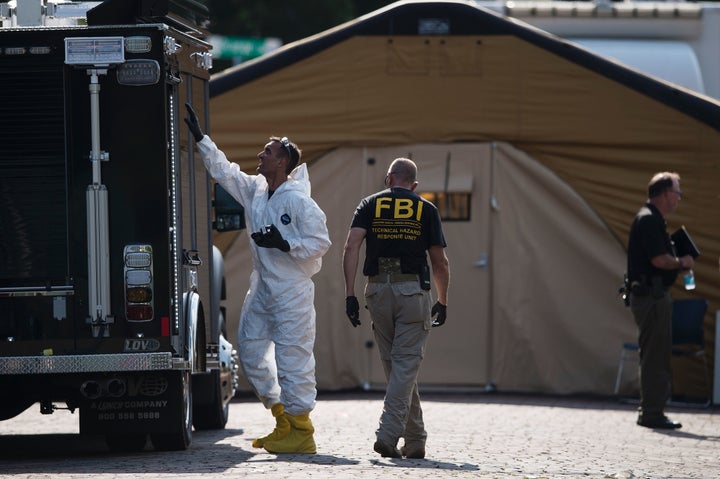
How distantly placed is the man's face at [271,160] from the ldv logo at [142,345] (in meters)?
1.42

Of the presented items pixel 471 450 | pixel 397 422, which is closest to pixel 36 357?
pixel 397 422

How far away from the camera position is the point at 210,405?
10.9 m

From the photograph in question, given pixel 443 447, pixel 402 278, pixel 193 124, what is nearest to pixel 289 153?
pixel 193 124

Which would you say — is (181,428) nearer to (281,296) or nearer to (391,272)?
(281,296)

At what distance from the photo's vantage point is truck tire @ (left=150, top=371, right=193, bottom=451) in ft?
28.6

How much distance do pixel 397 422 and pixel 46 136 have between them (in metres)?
2.78

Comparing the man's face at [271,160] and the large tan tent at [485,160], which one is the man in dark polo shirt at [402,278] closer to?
the man's face at [271,160]

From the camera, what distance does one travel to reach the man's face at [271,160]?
905 centimetres

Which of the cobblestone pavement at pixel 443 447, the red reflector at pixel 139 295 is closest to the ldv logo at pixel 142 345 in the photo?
the red reflector at pixel 139 295

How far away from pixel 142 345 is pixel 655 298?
4.97 metres

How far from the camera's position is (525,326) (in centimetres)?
1434

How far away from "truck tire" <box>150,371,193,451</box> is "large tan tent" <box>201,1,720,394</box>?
541 centimetres

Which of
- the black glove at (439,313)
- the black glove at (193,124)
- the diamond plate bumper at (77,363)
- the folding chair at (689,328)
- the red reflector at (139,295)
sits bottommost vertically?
the folding chair at (689,328)

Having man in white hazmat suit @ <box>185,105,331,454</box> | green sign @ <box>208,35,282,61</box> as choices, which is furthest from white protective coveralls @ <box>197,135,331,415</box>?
green sign @ <box>208,35,282,61</box>
